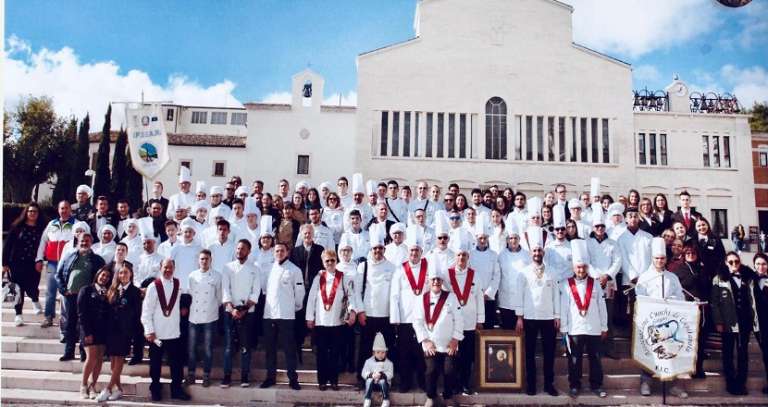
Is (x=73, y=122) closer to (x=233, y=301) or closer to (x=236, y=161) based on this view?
(x=236, y=161)

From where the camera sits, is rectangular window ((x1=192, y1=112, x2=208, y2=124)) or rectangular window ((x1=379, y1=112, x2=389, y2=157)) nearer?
rectangular window ((x1=379, y1=112, x2=389, y2=157))

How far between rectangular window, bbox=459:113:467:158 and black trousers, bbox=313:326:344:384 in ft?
66.4

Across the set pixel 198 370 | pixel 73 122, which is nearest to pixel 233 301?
pixel 198 370

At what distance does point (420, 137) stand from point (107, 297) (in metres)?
20.7

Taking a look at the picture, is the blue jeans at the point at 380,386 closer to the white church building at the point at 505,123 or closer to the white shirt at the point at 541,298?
the white shirt at the point at 541,298

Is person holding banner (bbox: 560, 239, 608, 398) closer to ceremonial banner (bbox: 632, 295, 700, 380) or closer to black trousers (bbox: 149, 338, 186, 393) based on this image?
ceremonial banner (bbox: 632, 295, 700, 380)

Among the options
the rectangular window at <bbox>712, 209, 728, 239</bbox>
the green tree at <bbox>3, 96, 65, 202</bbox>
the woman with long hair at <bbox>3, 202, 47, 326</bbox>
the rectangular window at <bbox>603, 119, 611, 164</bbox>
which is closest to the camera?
the woman with long hair at <bbox>3, 202, 47, 326</bbox>

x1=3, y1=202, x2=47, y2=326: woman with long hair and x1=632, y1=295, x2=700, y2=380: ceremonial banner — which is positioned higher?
x1=3, y1=202, x2=47, y2=326: woman with long hair

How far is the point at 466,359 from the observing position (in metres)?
6.18

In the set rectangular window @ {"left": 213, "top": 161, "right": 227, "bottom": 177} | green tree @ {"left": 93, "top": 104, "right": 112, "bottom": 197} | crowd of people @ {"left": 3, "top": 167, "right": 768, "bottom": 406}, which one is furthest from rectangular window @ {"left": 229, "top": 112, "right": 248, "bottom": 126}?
crowd of people @ {"left": 3, "top": 167, "right": 768, "bottom": 406}

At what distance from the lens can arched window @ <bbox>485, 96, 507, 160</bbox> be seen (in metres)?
25.7

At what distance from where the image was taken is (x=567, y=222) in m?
7.40

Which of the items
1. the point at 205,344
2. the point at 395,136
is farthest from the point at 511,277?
the point at 395,136

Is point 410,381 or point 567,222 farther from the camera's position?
point 567,222
